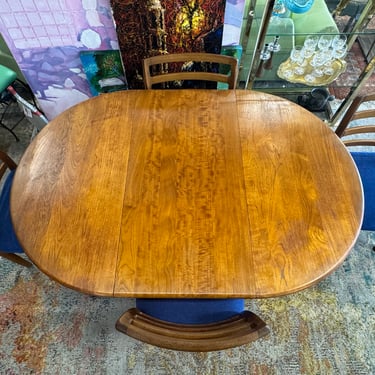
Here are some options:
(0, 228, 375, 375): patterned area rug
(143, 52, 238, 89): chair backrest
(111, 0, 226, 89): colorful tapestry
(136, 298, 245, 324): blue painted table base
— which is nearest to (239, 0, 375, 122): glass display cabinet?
(111, 0, 226, 89): colorful tapestry

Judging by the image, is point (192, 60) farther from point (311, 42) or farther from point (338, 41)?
point (338, 41)

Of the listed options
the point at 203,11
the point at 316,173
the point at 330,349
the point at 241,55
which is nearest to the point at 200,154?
the point at 316,173

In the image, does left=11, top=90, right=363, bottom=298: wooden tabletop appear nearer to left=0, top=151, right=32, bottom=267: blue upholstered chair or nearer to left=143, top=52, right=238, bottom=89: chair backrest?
left=143, top=52, right=238, bottom=89: chair backrest

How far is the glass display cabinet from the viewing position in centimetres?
170

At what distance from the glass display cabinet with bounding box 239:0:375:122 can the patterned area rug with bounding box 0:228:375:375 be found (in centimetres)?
132

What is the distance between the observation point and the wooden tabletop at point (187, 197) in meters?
0.89

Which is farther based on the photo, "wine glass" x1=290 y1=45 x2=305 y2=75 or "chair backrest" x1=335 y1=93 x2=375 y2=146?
"wine glass" x1=290 y1=45 x2=305 y2=75

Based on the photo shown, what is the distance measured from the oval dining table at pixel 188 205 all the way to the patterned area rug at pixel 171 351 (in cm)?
45

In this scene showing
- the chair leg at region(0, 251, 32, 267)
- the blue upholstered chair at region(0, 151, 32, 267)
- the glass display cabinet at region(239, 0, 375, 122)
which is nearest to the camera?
the blue upholstered chair at region(0, 151, 32, 267)

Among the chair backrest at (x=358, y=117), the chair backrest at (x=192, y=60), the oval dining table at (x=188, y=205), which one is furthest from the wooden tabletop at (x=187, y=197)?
the chair backrest at (x=358, y=117)

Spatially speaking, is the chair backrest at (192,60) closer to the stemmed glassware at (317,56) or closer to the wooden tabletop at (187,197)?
the wooden tabletop at (187,197)

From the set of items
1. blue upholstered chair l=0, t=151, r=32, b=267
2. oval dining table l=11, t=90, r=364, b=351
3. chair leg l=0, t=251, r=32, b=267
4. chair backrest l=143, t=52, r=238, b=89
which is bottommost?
chair leg l=0, t=251, r=32, b=267

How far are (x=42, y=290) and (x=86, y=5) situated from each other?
1.55 meters

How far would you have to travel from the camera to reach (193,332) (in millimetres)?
841
